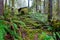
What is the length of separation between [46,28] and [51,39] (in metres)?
1.67

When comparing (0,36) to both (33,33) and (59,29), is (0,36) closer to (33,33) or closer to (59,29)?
(33,33)

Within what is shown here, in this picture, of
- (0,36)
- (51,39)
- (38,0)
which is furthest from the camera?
(38,0)

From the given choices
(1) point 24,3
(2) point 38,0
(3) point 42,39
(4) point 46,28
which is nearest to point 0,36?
(3) point 42,39

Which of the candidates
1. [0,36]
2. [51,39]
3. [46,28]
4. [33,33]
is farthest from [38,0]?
[0,36]

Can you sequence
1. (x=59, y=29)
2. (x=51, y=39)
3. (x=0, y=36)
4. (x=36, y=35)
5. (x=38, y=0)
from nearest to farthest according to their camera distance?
(x=0, y=36) < (x=51, y=39) < (x=36, y=35) < (x=59, y=29) < (x=38, y=0)

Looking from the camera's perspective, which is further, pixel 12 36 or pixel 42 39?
pixel 42 39

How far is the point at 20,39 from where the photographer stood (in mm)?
5820

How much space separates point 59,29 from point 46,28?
2.22 ft

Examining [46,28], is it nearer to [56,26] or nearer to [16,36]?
[56,26]

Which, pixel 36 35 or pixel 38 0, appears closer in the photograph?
pixel 36 35

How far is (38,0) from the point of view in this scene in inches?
466

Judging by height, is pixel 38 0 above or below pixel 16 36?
above

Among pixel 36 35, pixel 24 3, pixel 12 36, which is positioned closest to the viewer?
pixel 12 36

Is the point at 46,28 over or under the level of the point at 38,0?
under
